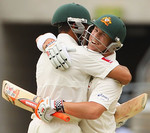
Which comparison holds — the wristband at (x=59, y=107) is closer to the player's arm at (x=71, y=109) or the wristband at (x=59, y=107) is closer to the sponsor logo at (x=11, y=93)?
the player's arm at (x=71, y=109)

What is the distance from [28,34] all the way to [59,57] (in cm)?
1061

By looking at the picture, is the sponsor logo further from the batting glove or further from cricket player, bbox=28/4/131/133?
the batting glove

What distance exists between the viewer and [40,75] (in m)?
4.12

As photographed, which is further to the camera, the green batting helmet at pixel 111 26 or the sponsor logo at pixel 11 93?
the sponsor logo at pixel 11 93

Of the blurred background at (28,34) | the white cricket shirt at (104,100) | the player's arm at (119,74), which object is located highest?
the player's arm at (119,74)

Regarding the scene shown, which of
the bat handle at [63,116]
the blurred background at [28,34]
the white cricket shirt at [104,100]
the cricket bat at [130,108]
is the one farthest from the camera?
the blurred background at [28,34]

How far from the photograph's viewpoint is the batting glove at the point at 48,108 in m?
Answer: 3.87

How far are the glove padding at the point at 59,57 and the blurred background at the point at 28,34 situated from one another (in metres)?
6.00

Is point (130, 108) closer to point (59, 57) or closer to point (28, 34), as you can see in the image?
point (59, 57)

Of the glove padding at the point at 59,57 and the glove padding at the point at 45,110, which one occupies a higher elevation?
the glove padding at the point at 59,57

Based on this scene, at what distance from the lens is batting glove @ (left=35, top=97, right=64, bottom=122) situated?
3873 millimetres

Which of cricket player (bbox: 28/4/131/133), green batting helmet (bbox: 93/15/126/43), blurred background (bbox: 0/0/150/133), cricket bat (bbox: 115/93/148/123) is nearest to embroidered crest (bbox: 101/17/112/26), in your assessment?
green batting helmet (bbox: 93/15/126/43)

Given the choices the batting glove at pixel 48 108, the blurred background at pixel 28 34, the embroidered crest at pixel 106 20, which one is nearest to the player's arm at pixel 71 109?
the batting glove at pixel 48 108

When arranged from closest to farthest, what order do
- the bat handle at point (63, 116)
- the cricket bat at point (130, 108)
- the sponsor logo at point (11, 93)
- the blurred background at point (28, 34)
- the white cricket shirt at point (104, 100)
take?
the bat handle at point (63, 116) < the white cricket shirt at point (104, 100) < the sponsor logo at point (11, 93) < the cricket bat at point (130, 108) < the blurred background at point (28, 34)
